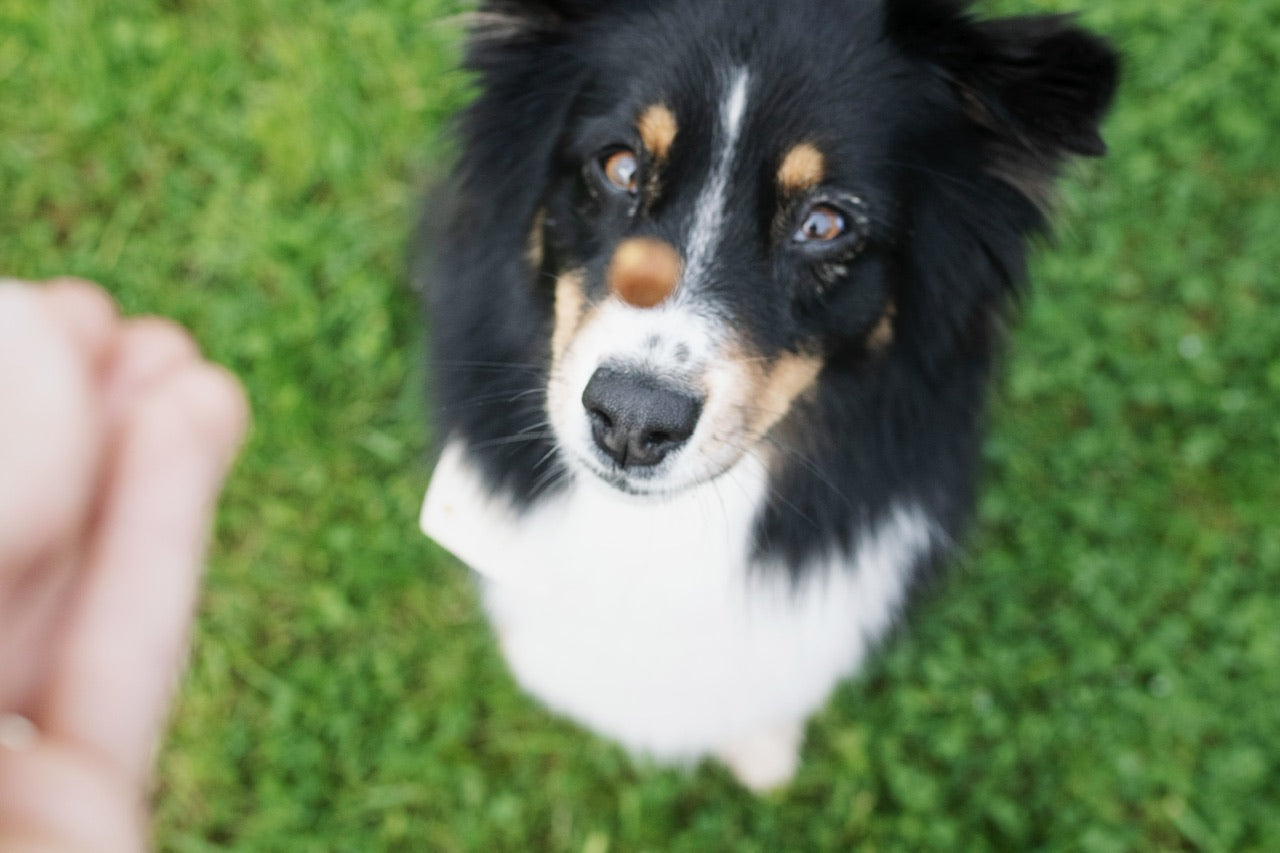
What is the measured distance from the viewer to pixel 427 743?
10.8 ft

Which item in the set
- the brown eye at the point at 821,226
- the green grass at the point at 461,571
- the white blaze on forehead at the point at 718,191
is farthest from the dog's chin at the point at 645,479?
the green grass at the point at 461,571

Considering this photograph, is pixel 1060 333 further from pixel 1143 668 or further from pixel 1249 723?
pixel 1249 723

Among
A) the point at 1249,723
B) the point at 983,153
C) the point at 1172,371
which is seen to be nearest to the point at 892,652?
the point at 1249,723

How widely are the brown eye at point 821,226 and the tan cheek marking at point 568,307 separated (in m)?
0.42

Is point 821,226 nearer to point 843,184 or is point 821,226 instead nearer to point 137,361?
point 843,184

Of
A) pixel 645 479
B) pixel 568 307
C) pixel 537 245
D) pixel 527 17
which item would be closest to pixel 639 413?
pixel 645 479

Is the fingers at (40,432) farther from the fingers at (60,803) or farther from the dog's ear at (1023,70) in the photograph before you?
the dog's ear at (1023,70)

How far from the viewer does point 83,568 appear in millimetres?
1266

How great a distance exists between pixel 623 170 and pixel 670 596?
3.27ft

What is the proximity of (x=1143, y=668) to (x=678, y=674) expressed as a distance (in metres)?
1.65

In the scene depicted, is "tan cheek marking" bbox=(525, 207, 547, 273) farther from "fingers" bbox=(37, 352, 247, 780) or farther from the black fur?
"fingers" bbox=(37, 352, 247, 780)

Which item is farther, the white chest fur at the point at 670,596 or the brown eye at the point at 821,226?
the white chest fur at the point at 670,596

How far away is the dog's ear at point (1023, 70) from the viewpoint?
1.83 meters

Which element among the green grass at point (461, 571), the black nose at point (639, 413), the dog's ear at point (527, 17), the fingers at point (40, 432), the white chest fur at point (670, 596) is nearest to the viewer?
the fingers at point (40, 432)
